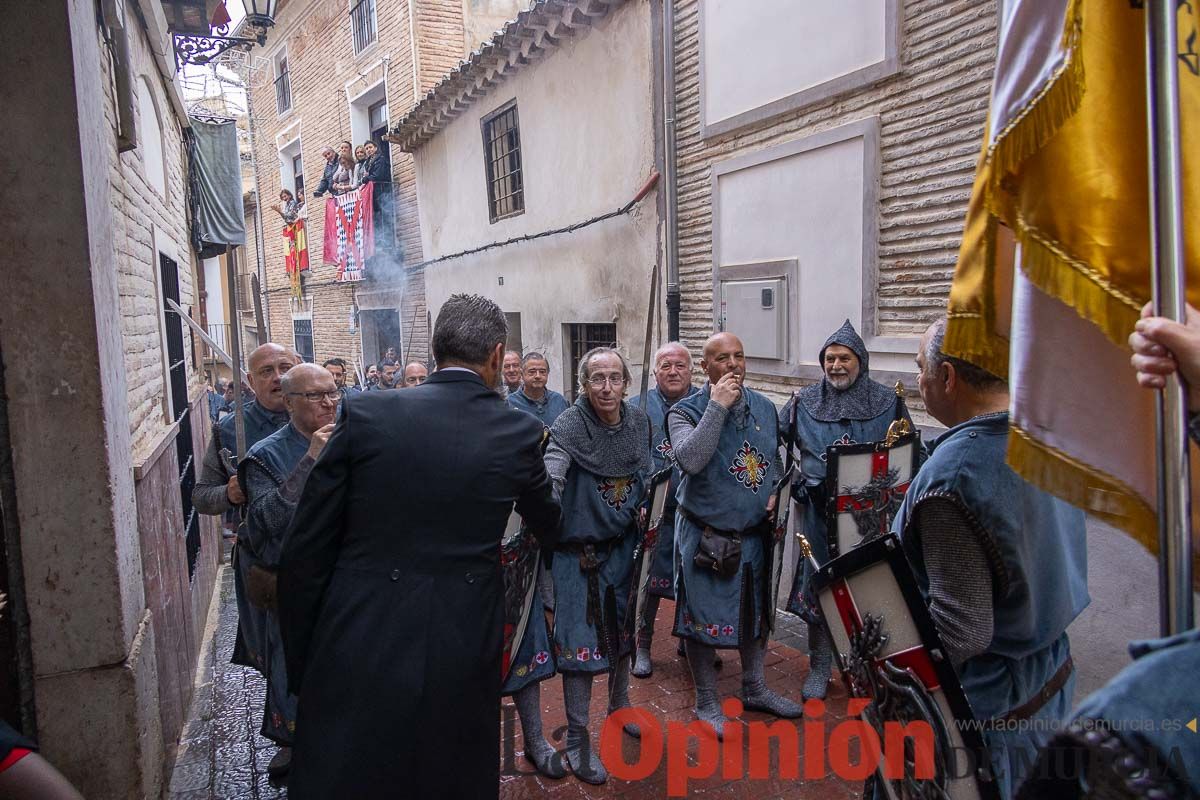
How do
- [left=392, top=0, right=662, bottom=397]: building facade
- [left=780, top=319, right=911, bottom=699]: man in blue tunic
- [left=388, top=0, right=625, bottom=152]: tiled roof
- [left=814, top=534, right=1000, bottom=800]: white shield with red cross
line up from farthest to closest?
[left=388, top=0, right=625, bottom=152]: tiled roof → [left=392, top=0, right=662, bottom=397]: building facade → [left=780, top=319, right=911, bottom=699]: man in blue tunic → [left=814, top=534, right=1000, bottom=800]: white shield with red cross

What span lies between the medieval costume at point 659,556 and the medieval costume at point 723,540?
1.94ft

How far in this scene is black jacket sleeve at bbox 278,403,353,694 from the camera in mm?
2279

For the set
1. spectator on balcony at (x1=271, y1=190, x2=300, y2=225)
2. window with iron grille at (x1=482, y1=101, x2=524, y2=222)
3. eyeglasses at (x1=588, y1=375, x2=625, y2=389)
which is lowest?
eyeglasses at (x1=588, y1=375, x2=625, y2=389)

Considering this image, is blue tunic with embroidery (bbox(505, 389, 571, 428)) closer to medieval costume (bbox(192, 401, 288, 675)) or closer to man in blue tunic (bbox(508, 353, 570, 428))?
man in blue tunic (bbox(508, 353, 570, 428))

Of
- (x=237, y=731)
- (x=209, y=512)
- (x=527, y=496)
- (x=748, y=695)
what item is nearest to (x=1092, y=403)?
(x=527, y=496)

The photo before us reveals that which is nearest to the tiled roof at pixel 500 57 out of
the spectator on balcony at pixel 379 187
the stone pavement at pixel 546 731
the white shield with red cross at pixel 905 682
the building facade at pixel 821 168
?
the spectator on balcony at pixel 379 187

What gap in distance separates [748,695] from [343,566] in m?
2.66


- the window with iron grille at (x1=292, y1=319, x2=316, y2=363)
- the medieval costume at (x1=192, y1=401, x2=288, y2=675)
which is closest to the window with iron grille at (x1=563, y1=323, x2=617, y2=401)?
the medieval costume at (x1=192, y1=401, x2=288, y2=675)

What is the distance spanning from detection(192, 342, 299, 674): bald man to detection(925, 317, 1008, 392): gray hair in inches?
106

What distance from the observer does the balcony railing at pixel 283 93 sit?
20750 mm

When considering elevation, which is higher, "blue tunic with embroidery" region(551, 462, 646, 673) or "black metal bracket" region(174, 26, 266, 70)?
"black metal bracket" region(174, 26, 266, 70)

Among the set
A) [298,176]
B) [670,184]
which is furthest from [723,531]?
[298,176]

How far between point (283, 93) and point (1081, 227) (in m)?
23.3

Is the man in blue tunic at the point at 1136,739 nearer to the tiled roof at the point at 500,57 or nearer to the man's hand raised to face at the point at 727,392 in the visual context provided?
the man's hand raised to face at the point at 727,392
